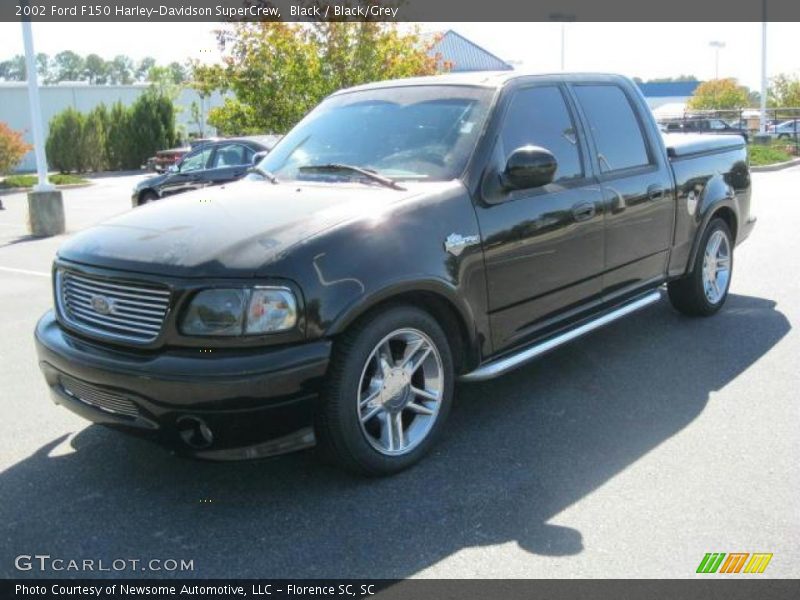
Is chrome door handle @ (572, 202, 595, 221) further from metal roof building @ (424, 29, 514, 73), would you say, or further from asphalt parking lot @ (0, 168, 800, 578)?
metal roof building @ (424, 29, 514, 73)

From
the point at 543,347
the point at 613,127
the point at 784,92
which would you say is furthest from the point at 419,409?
the point at 784,92

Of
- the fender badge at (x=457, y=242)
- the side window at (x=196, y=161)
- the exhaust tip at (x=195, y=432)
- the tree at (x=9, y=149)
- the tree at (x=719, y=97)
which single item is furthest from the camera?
the tree at (x=719, y=97)

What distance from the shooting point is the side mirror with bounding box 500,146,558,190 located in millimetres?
4391

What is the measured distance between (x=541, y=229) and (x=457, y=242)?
0.71m

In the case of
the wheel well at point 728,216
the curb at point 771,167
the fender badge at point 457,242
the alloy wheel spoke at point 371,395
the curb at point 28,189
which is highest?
the fender badge at point 457,242

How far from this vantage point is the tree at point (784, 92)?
5159 cm

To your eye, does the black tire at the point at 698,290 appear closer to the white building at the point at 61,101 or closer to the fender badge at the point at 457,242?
the fender badge at the point at 457,242

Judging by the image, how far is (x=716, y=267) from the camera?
6.85 meters

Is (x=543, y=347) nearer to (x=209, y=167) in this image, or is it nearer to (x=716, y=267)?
(x=716, y=267)

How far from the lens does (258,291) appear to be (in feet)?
11.5

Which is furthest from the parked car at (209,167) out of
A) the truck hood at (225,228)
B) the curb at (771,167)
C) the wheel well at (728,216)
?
the curb at (771,167)

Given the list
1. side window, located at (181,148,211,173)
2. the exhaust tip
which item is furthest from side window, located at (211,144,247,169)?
the exhaust tip

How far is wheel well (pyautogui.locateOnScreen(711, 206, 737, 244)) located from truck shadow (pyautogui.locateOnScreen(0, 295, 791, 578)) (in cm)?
192

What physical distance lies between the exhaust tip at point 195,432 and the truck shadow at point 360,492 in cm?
37
